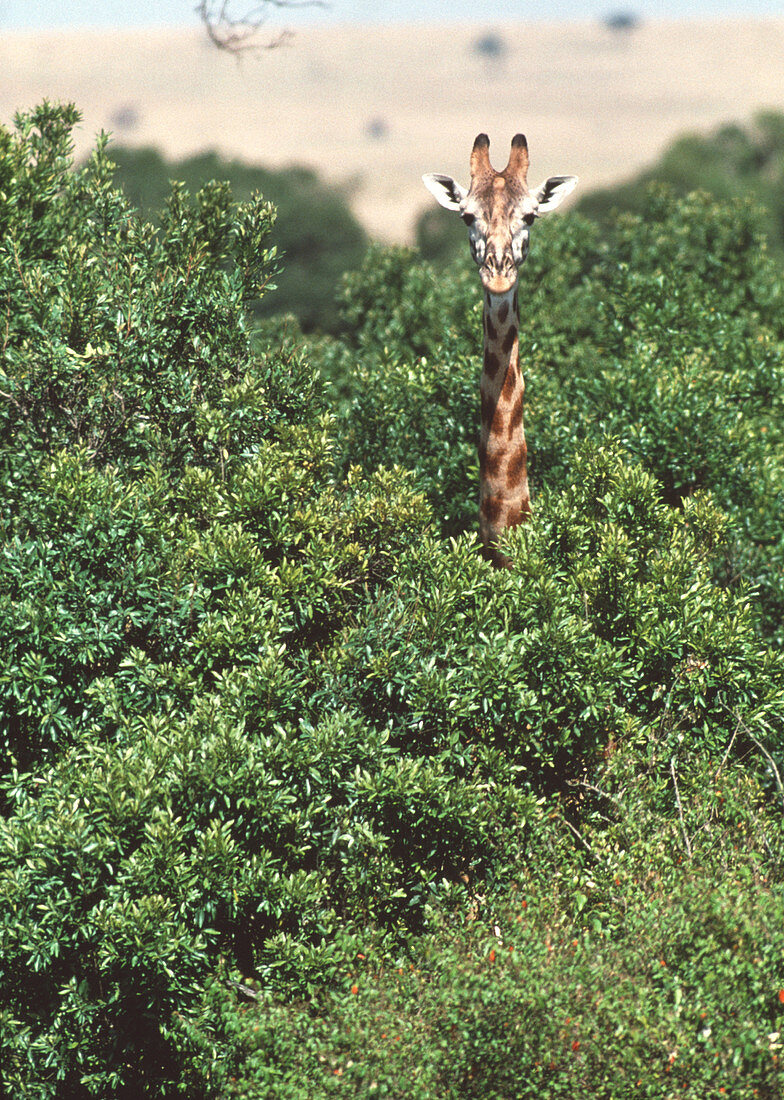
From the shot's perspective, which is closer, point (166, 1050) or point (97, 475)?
point (166, 1050)

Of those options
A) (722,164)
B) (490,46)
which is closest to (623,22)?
(490,46)

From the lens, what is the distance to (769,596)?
13570 mm

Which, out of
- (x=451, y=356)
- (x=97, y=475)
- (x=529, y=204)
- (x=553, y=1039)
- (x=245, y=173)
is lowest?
(x=553, y=1039)

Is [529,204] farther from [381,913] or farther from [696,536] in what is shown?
[381,913]

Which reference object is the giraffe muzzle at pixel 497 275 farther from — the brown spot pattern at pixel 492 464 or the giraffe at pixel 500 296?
the brown spot pattern at pixel 492 464

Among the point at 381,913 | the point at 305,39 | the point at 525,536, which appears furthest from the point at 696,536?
the point at 305,39

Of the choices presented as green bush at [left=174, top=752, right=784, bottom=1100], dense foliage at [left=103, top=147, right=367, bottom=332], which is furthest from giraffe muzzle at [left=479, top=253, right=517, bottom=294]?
dense foliage at [left=103, top=147, right=367, bottom=332]

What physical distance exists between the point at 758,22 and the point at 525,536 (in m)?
188

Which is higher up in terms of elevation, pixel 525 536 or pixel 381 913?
pixel 525 536

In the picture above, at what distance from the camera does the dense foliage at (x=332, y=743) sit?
26.2ft

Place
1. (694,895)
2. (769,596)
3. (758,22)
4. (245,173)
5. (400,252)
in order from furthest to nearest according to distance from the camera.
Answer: (758,22) → (245,173) → (400,252) → (769,596) → (694,895)

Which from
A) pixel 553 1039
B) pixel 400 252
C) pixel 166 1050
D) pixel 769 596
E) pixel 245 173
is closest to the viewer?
pixel 553 1039

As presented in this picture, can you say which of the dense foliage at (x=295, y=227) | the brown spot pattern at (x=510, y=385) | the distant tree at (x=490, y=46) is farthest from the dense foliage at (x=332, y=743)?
the distant tree at (x=490, y=46)

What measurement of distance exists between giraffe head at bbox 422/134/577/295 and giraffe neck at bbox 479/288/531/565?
72cm
